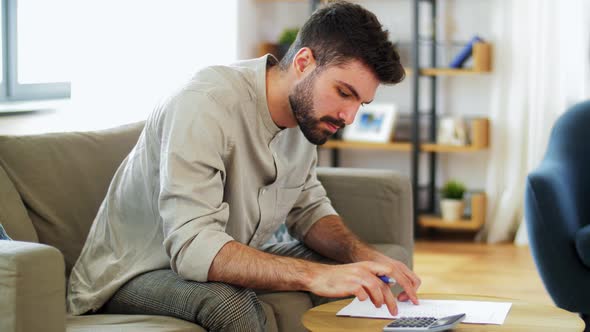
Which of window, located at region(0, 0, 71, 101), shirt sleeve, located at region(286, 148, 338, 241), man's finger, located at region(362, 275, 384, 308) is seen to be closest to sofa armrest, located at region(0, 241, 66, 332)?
man's finger, located at region(362, 275, 384, 308)

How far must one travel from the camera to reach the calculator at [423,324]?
1.63 m

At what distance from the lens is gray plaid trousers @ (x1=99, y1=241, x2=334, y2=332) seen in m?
1.80

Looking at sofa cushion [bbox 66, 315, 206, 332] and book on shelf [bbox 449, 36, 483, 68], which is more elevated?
book on shelf [bbox 449, 36, 483, 68]

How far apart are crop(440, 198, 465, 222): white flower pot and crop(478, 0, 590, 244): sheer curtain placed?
0.57ft

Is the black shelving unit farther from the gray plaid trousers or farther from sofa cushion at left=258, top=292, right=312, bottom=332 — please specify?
the gray plaid trousers

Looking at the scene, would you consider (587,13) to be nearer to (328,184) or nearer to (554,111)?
(554,111)

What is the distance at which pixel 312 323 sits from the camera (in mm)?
1747

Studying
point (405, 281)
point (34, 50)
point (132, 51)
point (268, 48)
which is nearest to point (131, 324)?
point (405, 281)

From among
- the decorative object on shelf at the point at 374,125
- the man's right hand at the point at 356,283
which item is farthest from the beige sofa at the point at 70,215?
the decorative object on shelf at the point at 374,125

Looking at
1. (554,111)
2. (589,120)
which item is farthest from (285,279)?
(554,111)

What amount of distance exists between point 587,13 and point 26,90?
2.70 metres

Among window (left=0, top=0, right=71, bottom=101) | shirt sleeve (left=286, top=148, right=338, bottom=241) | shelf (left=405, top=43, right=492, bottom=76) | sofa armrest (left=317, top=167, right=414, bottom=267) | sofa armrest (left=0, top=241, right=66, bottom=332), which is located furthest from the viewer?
shelf (left=405, top=43, right=492, bottom=76)

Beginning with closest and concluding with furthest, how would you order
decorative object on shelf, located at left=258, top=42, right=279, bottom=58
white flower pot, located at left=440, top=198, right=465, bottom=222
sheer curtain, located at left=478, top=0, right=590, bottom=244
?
sheer curtain, located at left=478, top=0, right=590, bottom=244 → white flower pot, located at left=440, top=198, right=465, bottom=222 → decorative object on shelf, located at left=258, top=42, right=279, bottom=58

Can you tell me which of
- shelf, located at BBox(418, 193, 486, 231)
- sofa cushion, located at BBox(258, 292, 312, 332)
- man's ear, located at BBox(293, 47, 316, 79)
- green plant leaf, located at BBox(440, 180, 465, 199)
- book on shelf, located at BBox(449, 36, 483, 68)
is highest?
book on shelf, located at BBox(449, 36, 483, 68)
